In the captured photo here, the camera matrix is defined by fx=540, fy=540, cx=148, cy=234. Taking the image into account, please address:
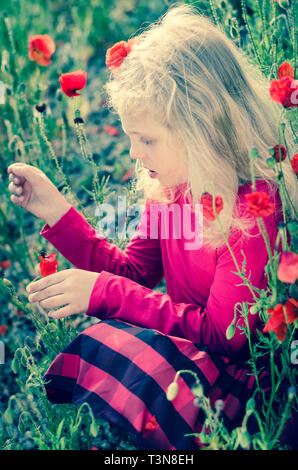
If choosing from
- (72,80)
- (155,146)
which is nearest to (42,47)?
(72,80)

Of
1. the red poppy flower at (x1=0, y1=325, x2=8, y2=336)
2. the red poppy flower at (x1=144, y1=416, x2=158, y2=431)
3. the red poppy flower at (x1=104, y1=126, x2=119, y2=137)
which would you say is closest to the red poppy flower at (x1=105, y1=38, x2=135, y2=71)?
the red poppy flower at (x1=144, y1=416, x2=158, y2=431)

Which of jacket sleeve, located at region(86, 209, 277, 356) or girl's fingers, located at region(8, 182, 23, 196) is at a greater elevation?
girl's fingers, located at region(8, 182, 23, 196)

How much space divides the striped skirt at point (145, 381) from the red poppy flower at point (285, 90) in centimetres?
49

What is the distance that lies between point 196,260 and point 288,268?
15.7 inches

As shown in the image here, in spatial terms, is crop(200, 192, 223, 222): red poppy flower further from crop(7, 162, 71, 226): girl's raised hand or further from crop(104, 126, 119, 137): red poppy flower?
crop(104, 126, 119, 137): red poppy flower

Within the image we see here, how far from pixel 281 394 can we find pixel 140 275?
43 centimetres

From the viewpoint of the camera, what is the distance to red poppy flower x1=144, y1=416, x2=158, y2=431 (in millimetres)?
947

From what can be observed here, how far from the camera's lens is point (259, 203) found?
0.77 meters

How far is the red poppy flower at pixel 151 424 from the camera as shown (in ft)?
3.11

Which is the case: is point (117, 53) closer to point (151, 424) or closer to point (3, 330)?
point (151, 424)

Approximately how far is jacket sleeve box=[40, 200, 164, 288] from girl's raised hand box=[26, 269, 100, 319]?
140mm

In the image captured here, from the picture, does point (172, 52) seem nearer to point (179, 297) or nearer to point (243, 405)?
point (179, 297)

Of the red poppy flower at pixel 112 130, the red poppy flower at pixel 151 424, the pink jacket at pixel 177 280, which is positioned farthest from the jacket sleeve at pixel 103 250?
the red poppy flower at pixel 112 130

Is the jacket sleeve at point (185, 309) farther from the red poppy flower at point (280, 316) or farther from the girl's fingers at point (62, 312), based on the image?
the red poppy flower at point (280, 316)
